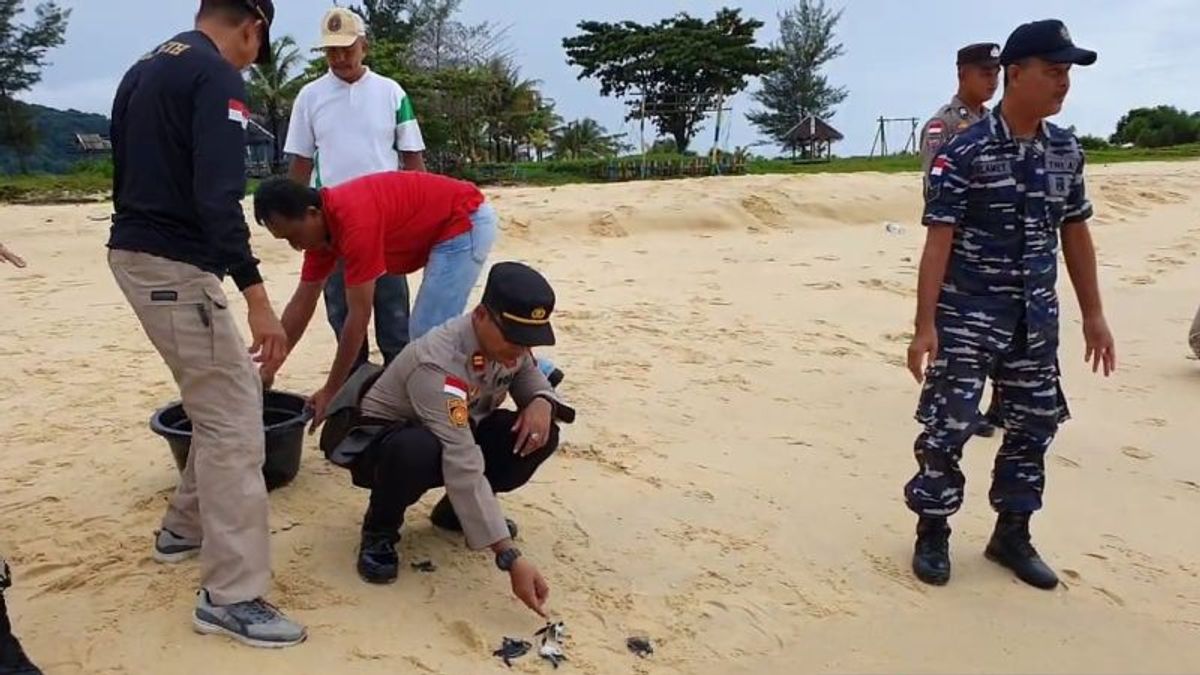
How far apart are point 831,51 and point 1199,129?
14797 millimetres

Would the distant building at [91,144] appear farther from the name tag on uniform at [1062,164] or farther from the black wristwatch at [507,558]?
the name tag on uniform at [1062,164]

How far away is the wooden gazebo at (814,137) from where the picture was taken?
34.2 meters

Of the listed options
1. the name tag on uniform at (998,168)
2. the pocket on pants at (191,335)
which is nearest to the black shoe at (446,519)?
the pocket on pants at (191,335)

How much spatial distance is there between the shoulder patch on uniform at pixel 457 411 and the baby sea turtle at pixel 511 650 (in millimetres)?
607

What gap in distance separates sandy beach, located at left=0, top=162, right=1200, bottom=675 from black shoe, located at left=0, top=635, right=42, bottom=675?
0.79ft

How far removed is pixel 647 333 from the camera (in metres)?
6.58

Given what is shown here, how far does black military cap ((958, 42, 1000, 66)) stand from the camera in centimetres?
459

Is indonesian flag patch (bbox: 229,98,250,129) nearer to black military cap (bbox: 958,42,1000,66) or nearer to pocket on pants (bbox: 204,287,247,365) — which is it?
pocket on pants (bbox: 204,287,247,365)

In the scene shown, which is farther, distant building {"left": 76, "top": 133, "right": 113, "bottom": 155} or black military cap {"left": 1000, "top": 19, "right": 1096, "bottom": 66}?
distant building {"left": 76, "top": 133, "right": 113, "bottom": 155}

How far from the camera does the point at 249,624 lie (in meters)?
2.68

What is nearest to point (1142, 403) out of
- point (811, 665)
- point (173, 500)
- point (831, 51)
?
point (811, 665)

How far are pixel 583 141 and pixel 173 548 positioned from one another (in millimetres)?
29887

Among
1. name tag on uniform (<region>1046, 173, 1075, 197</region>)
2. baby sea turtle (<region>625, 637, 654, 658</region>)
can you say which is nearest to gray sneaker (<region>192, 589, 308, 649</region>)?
baby sea turtle (<region>625, 637, 654, 658</region>)

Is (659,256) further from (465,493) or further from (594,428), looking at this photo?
(465,493)
